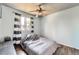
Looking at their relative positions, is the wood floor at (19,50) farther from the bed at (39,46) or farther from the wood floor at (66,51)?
the wood floor at (66,51)

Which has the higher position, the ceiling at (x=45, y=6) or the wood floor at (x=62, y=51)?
the ceiling at (x=45, y=6)

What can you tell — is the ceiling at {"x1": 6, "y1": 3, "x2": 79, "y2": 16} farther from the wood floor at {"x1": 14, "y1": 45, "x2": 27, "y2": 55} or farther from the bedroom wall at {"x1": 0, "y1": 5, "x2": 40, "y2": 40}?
the wood floor at {"x1": 14, "y1": 45, "x2": 27, "y2": 55}

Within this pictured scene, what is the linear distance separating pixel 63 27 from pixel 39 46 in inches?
21.0

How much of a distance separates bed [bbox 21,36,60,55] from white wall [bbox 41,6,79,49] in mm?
104

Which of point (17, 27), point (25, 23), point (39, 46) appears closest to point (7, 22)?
point (17, 27)

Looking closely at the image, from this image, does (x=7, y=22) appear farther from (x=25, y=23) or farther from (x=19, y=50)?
(x=19, y=50)

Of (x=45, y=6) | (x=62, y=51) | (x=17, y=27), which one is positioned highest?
(x=45, y=6)

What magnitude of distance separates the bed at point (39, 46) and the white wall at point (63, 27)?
104 millimetres

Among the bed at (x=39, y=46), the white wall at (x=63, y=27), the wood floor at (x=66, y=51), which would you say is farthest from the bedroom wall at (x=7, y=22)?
the wood floor at (x=66, y=51)

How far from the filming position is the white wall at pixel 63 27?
1607 mm

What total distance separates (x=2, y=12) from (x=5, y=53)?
0.69 metres

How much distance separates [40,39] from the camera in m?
1.71

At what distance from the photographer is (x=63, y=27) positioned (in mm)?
1686

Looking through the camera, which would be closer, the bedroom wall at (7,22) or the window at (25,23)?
the bedroom wall at (7,22)
